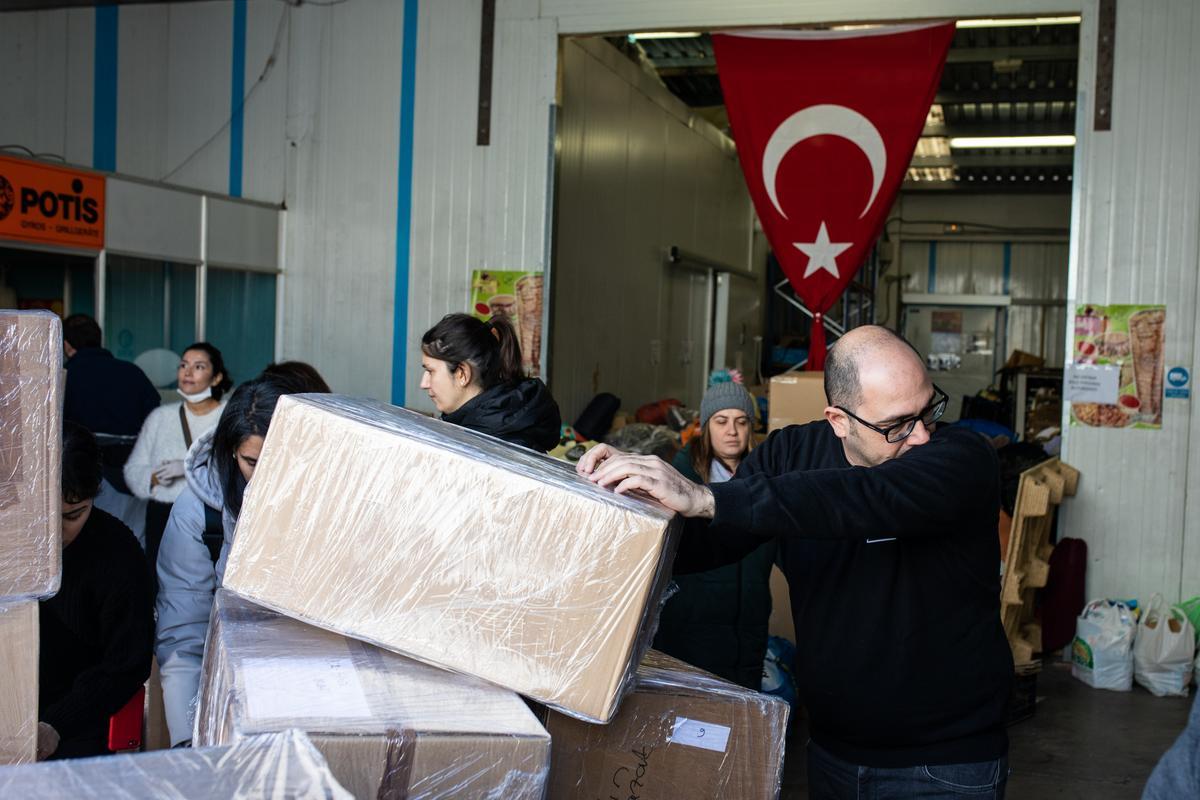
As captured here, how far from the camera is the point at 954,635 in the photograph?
188cm

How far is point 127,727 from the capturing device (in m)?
2.39

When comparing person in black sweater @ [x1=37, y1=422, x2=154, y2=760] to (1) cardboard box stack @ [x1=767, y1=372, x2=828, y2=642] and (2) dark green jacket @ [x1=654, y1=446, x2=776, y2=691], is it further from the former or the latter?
(1) cardboard box stack @ [x1=767, y1=372, x2=828, y2=642]

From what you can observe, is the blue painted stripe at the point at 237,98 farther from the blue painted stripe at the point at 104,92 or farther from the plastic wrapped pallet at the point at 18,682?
the plastic wrapped pallet at the point at 18,682

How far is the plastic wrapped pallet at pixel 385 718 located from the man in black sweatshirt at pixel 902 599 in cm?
41

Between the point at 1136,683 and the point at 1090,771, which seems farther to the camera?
the point at 1136,683

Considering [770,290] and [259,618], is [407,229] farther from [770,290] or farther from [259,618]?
[770,290]

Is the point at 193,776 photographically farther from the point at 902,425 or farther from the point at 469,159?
the point at 469,159

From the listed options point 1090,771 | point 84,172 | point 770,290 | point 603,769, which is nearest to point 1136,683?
point 1090,771

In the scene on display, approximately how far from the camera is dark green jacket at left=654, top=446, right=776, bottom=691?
355 centimetres

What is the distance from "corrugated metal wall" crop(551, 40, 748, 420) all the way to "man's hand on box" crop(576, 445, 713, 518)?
17.8 ft

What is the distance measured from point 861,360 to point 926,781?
0.74 meters

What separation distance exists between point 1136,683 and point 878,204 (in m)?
2.83

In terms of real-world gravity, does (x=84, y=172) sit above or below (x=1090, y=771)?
above

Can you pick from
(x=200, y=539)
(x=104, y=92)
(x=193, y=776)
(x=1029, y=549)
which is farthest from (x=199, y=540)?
(x=104, y=92)
